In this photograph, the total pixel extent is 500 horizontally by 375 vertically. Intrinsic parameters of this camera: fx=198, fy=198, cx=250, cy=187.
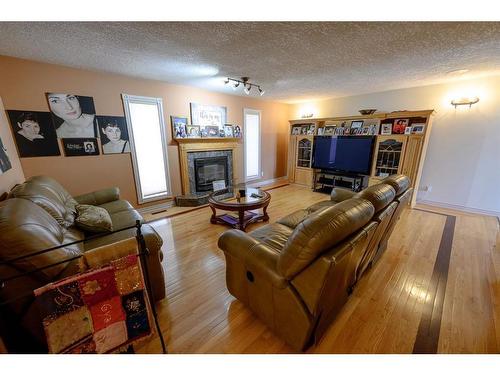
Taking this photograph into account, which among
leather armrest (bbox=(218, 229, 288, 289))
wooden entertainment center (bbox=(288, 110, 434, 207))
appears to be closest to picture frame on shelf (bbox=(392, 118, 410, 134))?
wooden entertainment center (bbox=(288, 110, 434, 207))

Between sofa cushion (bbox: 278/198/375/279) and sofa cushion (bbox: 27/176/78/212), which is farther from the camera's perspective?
sofa cushion (bbox: 27/176/78/212)

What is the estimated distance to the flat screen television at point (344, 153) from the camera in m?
4.21

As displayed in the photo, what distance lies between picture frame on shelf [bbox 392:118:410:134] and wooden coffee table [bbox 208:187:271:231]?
292 cm

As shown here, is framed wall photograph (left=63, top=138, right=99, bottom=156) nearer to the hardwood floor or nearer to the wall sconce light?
the hardwood floor

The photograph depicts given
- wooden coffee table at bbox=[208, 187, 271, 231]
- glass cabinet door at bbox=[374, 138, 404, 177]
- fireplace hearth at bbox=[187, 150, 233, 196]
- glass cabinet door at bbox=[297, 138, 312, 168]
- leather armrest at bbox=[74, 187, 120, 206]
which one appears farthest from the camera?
glass cabinet door at bbox=[297, 138, 312, 168]

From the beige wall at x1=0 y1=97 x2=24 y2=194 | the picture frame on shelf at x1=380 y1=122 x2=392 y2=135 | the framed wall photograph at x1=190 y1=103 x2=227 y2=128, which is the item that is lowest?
the beige wall at x1=0 y1=97 x2=24 y2=194

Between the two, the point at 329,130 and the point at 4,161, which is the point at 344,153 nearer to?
the point at 329,130

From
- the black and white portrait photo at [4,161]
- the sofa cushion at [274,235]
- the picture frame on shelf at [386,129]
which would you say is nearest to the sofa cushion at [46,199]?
the black and white portrait photo at [4,161]

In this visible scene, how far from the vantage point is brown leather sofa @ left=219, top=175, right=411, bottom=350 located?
3.30 feet

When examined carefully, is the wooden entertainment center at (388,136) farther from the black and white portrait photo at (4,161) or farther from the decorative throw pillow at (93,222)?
the black and white portrait photo at (4,161)

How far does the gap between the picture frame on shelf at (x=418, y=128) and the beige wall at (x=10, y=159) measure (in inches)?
227

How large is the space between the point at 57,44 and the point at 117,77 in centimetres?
110
